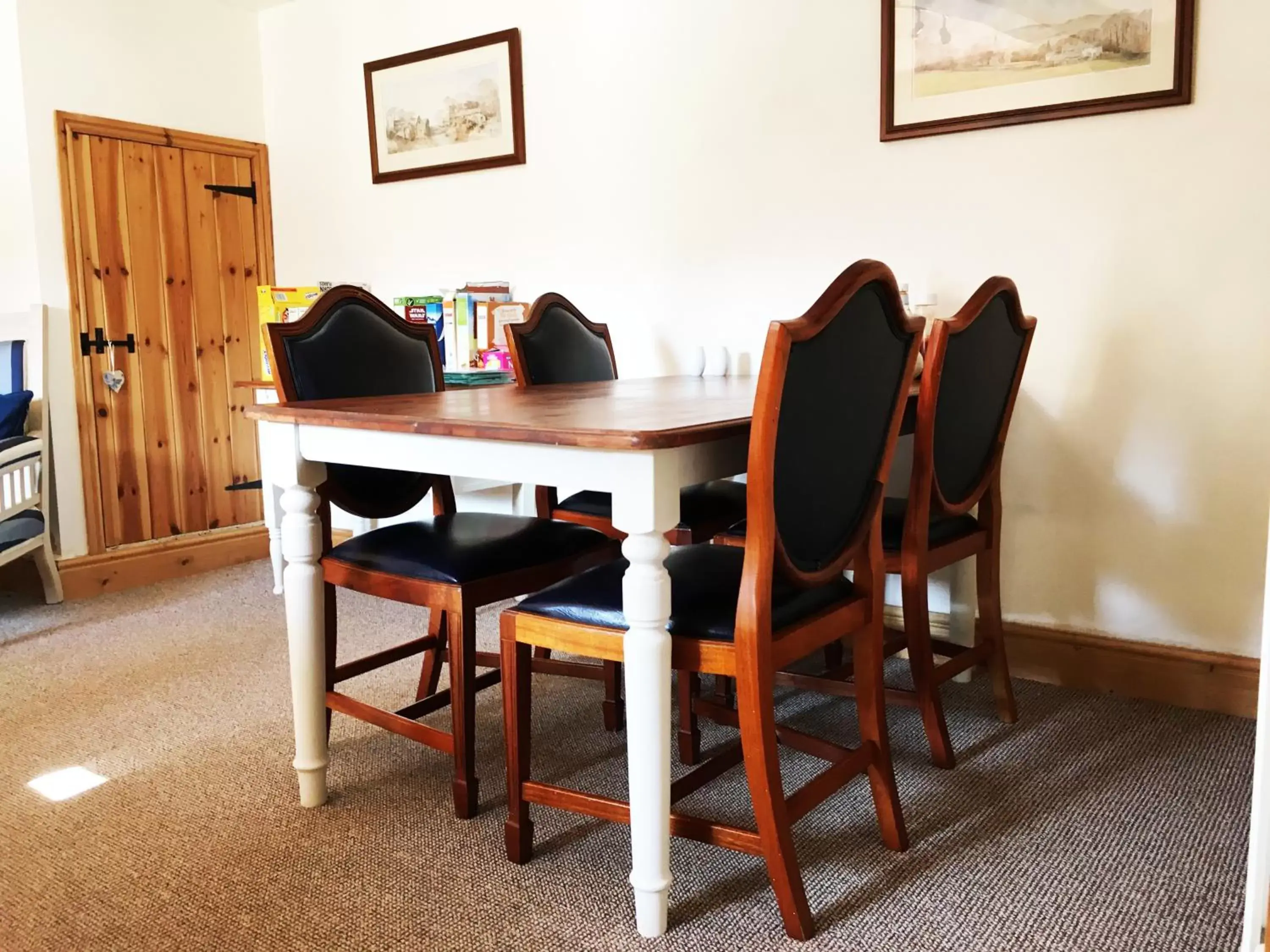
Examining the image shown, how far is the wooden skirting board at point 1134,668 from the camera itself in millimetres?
2246

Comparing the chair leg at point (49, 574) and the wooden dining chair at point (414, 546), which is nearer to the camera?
the wooden dining chair at point (414, 546)

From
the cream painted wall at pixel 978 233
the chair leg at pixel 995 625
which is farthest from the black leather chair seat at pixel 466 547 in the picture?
the cream painted wall at pixel 978 233

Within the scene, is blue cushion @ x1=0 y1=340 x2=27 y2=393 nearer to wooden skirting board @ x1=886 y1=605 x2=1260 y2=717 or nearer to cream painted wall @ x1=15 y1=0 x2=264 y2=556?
cream painted wall @ x1=15 y1=0 x2=264 y2=556

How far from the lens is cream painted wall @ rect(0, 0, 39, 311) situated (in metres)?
3.24

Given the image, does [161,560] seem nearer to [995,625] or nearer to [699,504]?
[699,504]

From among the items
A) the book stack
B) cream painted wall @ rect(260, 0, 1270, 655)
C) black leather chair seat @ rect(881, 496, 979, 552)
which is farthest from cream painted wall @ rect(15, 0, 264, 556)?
black leather chair seat @ rect(881, 496, 979, 552)

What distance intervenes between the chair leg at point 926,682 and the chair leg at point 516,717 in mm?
813

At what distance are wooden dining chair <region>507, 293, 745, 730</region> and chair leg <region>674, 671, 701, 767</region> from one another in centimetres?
20

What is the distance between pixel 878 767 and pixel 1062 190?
153 cm

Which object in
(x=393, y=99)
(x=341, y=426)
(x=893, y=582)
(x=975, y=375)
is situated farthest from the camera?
(x=393, y=99)

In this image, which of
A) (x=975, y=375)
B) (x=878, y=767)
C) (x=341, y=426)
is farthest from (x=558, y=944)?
(x=975, y=375)

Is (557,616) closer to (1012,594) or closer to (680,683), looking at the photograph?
(680,683)

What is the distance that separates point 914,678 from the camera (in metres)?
1.97

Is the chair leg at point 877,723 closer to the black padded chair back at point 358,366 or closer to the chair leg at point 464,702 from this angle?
the chair leg at point 464,702
